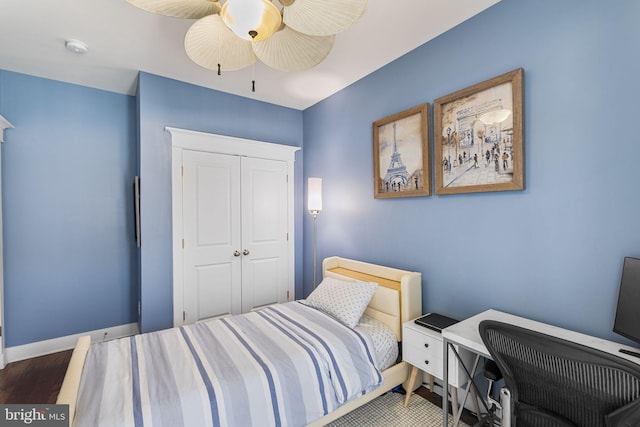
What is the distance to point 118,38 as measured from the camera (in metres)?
2.22

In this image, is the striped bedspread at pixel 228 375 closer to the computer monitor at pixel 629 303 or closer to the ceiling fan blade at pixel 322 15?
the computer monitor at pixel 629 303

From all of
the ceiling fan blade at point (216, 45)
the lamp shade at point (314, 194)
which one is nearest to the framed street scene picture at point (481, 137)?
the lamp shade at point (314, 194)

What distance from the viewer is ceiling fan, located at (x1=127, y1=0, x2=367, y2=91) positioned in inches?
44.5

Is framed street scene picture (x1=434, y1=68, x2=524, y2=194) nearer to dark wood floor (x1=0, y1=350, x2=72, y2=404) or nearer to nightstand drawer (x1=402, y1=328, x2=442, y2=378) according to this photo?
nightstand drawer (x1=402, y1=328, x2=442, y2=378)

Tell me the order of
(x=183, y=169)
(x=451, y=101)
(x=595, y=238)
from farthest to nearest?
(x=183, y=169) → (x=451, y=101) → (x=595, y=238)

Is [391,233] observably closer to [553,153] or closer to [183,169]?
[553,153]

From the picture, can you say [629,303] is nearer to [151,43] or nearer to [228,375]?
[228,375]

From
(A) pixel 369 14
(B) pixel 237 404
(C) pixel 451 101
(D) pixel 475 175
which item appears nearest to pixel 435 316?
(D) pixel 475 175

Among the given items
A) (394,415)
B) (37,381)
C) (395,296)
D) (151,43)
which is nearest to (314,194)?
(395,296)

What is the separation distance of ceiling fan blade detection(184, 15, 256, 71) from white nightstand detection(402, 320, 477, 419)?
2021 mm

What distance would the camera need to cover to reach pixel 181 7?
1.24m

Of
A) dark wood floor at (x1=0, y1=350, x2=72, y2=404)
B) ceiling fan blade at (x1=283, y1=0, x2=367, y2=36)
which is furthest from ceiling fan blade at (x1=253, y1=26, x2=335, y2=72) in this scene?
dark wood floor at (x1=0, y1=350, x2=72, y2=404)

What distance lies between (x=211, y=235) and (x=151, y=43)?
1803 millimetres

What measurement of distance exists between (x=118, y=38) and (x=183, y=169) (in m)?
1.17
